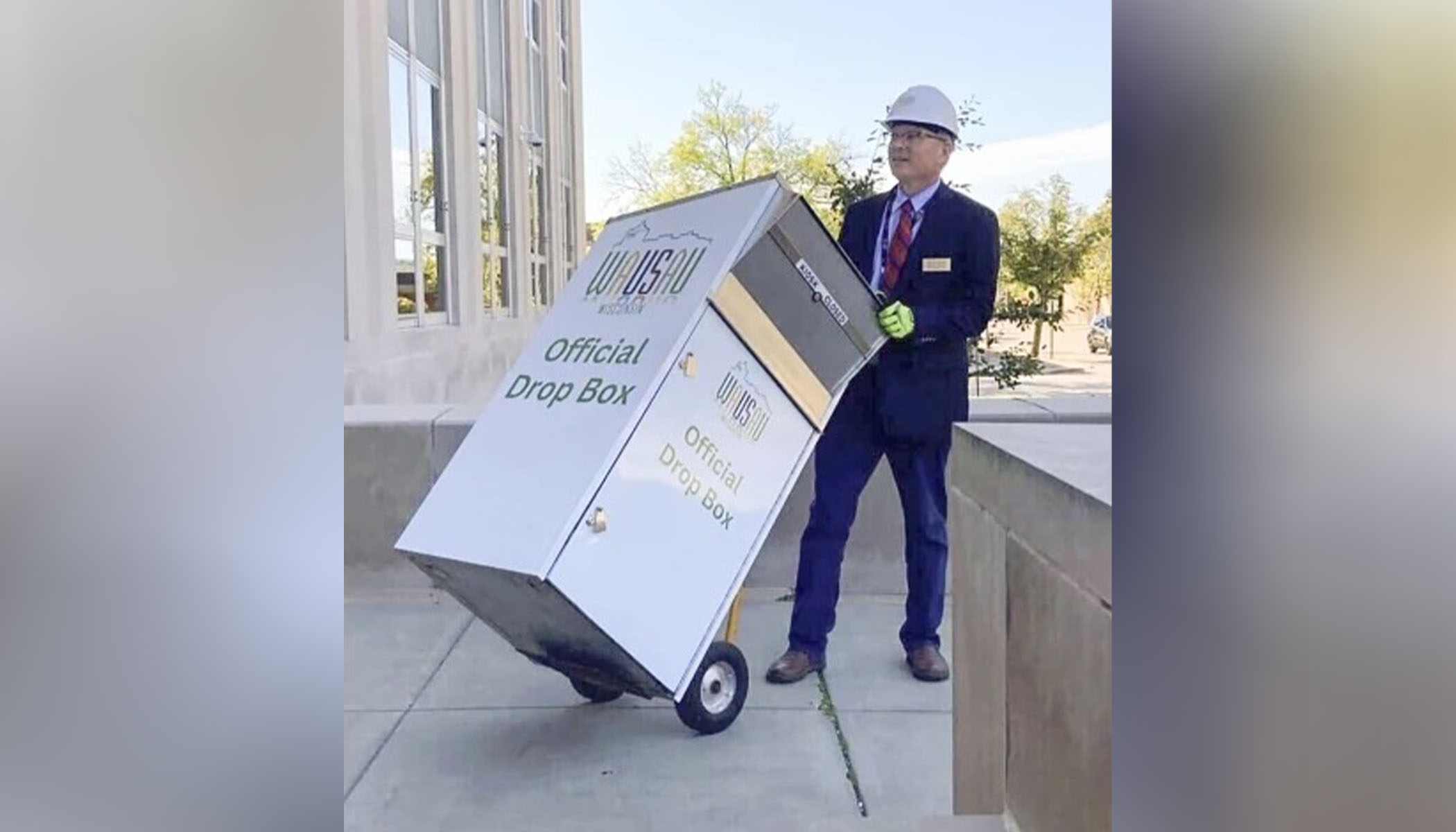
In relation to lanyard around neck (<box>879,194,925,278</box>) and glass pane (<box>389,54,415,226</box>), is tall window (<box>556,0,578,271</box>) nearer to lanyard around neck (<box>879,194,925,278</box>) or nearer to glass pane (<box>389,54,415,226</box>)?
glass pane (<box>389,54,415,226</box>)

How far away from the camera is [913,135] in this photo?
12.6 ft

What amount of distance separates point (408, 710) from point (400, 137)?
6.43 metres

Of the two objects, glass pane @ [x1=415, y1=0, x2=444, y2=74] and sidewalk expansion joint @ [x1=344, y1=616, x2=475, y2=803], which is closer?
sidewalk expansion joint @ [x1=344, y1=616, x2=475, y2=803]

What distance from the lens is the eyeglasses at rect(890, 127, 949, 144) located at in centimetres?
384

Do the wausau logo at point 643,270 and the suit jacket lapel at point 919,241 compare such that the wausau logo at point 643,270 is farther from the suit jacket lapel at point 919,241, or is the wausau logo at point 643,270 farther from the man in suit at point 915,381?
the suit jacket lapel at point 919,241

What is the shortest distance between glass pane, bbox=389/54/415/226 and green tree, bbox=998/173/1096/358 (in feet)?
15.3

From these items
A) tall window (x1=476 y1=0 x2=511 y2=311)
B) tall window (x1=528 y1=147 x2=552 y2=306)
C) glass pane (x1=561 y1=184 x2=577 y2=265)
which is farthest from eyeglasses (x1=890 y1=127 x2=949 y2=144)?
glass pane (x1=561 y1=184 x2=577 y2=265)

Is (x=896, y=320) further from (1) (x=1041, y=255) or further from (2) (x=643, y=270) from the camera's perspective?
(1) (x=1041, y=255)

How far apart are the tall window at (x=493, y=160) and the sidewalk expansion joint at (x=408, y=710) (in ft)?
28.0

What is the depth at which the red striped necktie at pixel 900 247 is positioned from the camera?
12.8 feet
